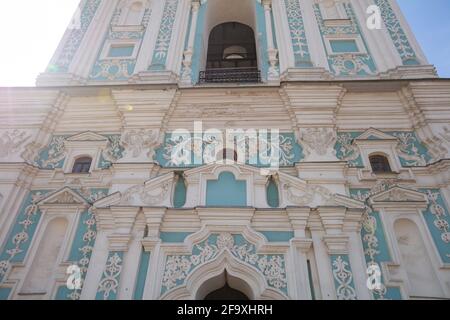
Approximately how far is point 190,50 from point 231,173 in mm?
4027

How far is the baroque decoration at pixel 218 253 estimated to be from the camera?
17.8 feet

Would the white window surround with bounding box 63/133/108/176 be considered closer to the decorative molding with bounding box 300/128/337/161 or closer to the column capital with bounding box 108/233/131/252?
the column capital with bounding box 108/233/131/252

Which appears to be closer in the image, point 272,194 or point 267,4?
point 272,194

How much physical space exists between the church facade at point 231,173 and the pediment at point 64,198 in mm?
18

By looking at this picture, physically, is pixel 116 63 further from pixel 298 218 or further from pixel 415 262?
pixel 415 262

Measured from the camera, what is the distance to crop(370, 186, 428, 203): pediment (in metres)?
6.22

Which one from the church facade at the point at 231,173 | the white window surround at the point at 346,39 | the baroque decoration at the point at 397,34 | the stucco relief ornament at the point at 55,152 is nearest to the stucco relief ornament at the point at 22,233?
the church facade at the point at 231,173

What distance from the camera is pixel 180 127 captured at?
7.49 m

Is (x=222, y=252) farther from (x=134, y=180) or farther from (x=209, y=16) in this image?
(x=209, y=16)

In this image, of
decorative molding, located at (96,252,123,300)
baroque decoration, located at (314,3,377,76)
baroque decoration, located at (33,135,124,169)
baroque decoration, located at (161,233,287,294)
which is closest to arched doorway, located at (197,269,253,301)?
baroque decoration, located at (161,233,287,294)

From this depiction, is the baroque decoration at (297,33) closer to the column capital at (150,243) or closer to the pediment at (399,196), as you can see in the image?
the pediment at (399,196)

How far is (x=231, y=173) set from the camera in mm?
6645

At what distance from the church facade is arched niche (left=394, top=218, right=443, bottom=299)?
0.06ft

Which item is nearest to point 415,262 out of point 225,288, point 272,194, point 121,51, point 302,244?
point 302,244
